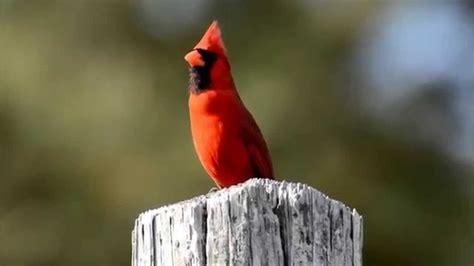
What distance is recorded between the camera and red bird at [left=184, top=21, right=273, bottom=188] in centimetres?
376

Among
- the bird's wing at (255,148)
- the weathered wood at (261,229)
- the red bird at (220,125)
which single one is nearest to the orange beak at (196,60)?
the red bird at (220,125)

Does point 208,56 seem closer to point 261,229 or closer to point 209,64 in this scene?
point 209,64

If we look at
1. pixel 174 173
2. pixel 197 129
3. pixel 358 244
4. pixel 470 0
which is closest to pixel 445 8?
pixel 470 0

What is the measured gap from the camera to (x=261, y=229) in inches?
82.5

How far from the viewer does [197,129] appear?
12.5ft

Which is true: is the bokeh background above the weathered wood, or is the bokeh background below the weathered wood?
above

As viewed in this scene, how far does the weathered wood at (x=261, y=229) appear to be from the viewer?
2094mm

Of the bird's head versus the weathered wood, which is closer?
the weathered wood

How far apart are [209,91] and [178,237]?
1635 mm

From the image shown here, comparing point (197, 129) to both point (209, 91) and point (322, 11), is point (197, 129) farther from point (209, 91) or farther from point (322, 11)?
point (322, 11)

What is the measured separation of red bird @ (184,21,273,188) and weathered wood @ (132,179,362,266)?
62.6 inches

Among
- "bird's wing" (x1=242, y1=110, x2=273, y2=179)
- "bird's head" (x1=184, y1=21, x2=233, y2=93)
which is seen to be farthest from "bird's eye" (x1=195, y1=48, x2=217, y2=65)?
"bird's wing" (x1=242, y1=110, x2=273, y2=179)

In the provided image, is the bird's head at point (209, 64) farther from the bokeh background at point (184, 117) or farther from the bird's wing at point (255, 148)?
the bokeh background at point (184, 117)

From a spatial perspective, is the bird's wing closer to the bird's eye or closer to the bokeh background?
the bird's eye
